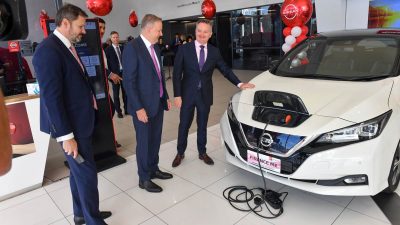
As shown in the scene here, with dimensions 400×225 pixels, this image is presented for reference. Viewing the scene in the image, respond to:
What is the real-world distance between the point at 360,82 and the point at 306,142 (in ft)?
2.47

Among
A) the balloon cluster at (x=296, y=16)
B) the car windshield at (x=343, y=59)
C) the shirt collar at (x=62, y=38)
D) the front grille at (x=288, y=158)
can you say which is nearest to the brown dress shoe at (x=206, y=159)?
the front grille at (x=288, y=158)

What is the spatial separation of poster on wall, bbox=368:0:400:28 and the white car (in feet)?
14.5

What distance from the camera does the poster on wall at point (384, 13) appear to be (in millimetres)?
6184

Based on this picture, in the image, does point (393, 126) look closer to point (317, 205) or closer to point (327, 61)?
point (317, 205)

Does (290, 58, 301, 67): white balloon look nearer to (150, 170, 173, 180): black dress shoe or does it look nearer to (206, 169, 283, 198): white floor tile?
(206, 169, 283, 198): white floor tile

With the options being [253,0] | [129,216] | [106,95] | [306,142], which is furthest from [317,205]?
[253,0]

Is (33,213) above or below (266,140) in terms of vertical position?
below

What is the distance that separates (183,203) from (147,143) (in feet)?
1.86

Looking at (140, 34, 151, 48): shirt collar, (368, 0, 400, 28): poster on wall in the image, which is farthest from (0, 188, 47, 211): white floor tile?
(368, 0, 400, 28): poster on wall

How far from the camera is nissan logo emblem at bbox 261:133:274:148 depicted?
1.97 metres

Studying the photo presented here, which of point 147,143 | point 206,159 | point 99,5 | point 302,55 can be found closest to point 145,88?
point 147,143

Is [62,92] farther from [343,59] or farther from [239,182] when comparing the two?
[343,59]

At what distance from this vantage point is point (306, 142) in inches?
71.3

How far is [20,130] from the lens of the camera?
2498 millimetres
